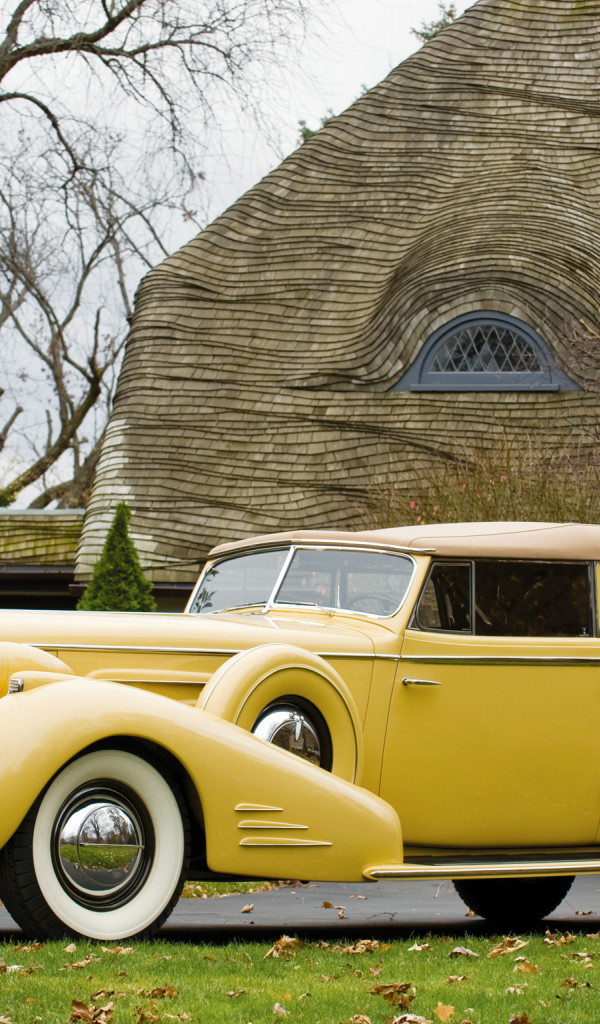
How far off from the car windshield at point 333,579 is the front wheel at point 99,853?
1.63 metres

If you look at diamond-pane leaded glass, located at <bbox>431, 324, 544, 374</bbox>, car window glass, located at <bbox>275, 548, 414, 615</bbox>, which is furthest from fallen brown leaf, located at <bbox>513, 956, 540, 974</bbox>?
diamond-pane leaded glass, located at <bbox>431, 324, 544, 374</bbox>

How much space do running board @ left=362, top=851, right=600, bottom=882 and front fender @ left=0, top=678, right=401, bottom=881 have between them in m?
0.06

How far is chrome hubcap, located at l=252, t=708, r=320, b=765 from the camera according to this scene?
5.19 m

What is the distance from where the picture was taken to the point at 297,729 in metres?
5.25

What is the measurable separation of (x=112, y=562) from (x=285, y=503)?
2591mm

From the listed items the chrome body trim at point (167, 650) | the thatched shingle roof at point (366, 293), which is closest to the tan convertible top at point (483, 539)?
the chrome body trim at point (167, 650)

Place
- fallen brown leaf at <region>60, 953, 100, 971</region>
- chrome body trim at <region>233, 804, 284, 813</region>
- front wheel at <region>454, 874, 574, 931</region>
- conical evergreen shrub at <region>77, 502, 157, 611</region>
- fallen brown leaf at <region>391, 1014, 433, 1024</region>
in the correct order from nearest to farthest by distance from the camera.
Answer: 1. fallen brown leaf at <region>391, 1014, 433, 1024</region>
2. fallen brown leaf at <region>60, 953, 100, 971</region>
3. chrome body trim at <region>233, 804, 284, 813</region>
4. front wheel at <region>454, 874, 574, 931</region>
5. conical evergreen shrub at <region>77, 502, 157, 611</region>

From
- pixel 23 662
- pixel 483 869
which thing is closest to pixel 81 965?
pixel 23 662

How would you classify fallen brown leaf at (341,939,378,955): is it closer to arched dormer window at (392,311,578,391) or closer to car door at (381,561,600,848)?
car door at (381,561,600,848)

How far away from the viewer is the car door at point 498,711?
564 cm

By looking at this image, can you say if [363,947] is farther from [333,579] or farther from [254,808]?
[333,579]

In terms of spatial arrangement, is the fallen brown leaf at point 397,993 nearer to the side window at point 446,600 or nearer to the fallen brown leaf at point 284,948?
the fallen brown leaf at point 284,948

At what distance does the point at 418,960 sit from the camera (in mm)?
4840

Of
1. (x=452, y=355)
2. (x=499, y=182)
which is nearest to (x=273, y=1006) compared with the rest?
(x=452, y=355)
